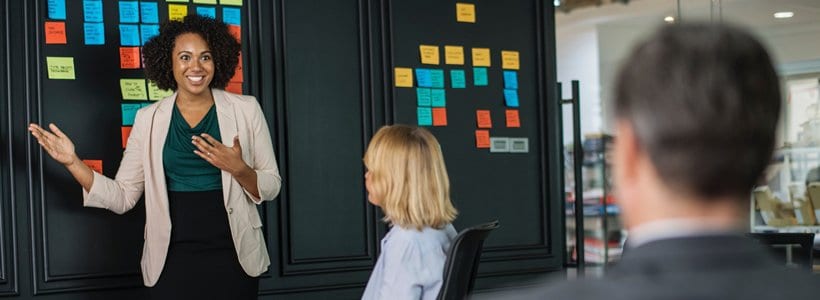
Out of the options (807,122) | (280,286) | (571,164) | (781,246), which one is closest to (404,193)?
(781,246)

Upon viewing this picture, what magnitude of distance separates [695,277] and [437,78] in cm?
389

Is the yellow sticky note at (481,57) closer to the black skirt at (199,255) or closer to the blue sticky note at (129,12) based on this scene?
the blue sticky note at (129,12)

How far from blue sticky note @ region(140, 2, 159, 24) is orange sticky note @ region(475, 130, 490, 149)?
5.23 ft

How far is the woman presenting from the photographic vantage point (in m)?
3.18

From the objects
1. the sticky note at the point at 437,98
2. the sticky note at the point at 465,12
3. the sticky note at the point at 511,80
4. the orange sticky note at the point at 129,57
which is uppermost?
the sticky note at the point at 465,12

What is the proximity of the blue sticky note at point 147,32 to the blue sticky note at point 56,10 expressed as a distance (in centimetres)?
30

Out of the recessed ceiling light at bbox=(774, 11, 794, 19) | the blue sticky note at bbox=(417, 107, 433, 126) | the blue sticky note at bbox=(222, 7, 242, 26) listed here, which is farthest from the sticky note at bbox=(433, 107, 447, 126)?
the recessed ceiling light at bbox=(774, 11, 794, 19)

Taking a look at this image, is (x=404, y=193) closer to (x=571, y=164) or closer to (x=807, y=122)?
(x=571, y=164)

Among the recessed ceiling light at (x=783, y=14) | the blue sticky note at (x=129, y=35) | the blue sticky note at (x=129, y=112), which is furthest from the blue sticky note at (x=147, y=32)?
the recessed ceiling light at (x=783, y=14)

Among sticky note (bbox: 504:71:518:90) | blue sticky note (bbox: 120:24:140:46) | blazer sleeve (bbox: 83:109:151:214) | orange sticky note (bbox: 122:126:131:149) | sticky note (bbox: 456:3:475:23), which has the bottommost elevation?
blazer sleeve (bbox: 83:109:151:214)

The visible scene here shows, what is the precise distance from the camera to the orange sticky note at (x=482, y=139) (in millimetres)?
4668

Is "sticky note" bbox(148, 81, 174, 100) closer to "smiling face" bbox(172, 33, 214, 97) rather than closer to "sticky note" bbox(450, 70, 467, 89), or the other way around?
"smiling face" bbox(172, 33, 214, 97)

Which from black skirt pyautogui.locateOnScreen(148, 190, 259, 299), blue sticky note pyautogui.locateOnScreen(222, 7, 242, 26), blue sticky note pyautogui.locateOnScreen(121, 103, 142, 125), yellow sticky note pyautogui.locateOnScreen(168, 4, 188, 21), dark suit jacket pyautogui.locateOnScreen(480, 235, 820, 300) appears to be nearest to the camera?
dark suit jacket pyautogui.locateOnScreen(480, 235, 820, 300)

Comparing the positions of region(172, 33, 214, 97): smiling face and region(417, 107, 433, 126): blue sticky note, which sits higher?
region(172, 33, 214, 97): smiling face
